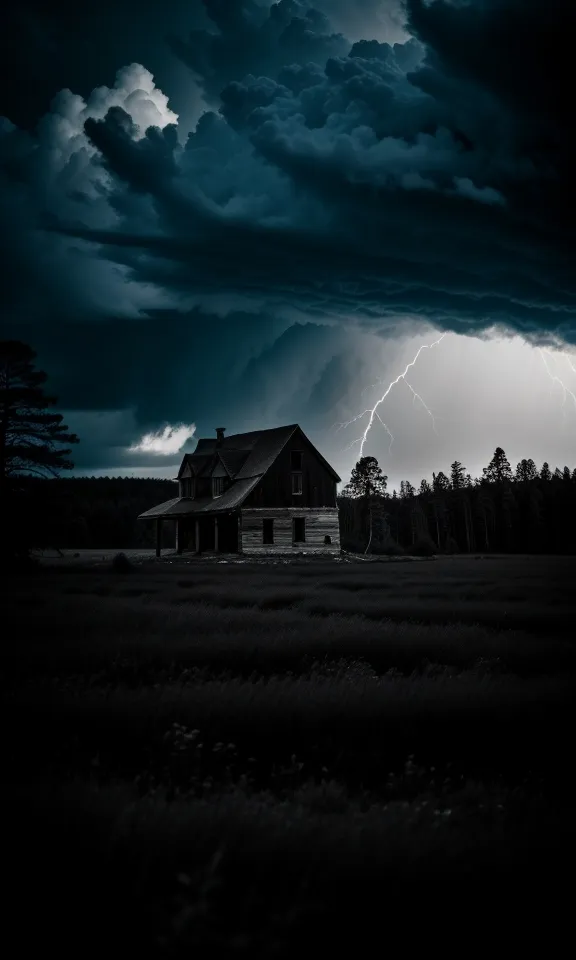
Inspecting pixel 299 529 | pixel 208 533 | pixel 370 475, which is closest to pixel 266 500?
pixel 299 529

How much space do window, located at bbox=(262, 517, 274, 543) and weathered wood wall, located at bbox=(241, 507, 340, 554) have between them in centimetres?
24

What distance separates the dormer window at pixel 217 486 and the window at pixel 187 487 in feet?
11.5

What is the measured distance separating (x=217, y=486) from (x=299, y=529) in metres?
7.69

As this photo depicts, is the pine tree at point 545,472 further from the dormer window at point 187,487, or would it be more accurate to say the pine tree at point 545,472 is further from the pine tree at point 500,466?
the dormer window at point 187,487

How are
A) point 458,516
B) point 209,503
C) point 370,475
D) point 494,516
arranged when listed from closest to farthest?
point 209,503, point 370,475, point 494,516, point 458,516

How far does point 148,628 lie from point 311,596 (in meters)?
7.97

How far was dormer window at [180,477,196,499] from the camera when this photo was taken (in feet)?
182

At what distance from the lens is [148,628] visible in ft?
41.6

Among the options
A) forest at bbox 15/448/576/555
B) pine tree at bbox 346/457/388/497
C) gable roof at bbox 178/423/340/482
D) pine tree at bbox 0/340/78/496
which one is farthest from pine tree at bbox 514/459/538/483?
pine tree at bbox 0/340/78/496

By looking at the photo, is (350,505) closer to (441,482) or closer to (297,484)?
(441,482)

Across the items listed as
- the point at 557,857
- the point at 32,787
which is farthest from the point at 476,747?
the point at 32,787

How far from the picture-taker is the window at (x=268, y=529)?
4825 centimetres

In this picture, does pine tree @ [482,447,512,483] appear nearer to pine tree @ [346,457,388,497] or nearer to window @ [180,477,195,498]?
pine tree @ [346,457,388,497]

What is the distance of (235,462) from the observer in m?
52.7
